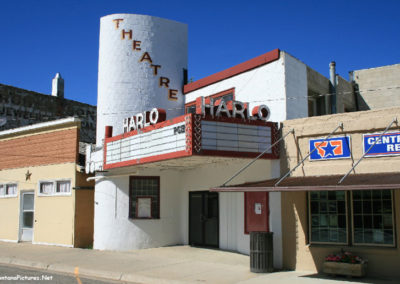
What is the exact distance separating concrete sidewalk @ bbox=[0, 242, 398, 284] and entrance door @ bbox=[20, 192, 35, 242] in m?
1.95

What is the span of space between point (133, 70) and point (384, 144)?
972 cm

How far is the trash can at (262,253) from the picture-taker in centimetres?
1176

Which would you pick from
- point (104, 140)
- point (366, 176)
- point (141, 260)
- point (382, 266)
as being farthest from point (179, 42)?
point (382, 266)

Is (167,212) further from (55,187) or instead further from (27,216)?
(27,216)

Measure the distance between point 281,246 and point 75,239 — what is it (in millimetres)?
8832

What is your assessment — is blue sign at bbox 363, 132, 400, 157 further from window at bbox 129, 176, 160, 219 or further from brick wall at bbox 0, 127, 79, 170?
brick wall at bbox 0, 127, 79, 170

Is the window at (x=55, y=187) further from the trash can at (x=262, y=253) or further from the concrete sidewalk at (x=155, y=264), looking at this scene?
the trash can at (x=262, y=253)

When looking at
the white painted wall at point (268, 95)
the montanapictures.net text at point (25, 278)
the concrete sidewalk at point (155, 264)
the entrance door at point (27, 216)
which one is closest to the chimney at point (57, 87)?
the entrance door at point (27, 216)

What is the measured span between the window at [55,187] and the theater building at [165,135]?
180cm

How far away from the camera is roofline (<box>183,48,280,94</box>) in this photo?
1482 cm

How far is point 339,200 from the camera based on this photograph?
11.8 m

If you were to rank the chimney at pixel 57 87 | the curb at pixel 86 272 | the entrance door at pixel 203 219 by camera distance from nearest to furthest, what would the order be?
the curb at pixel 86 272, the entrance door at pixel 203 219, the chimney at pixel 57 87

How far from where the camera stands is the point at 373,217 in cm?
1129

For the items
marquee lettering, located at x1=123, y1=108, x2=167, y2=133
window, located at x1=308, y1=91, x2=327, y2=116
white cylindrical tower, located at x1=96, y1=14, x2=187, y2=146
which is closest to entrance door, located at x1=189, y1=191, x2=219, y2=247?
white cylindrical tower, located at x1=96, y1=14, x2=187, y2=146
